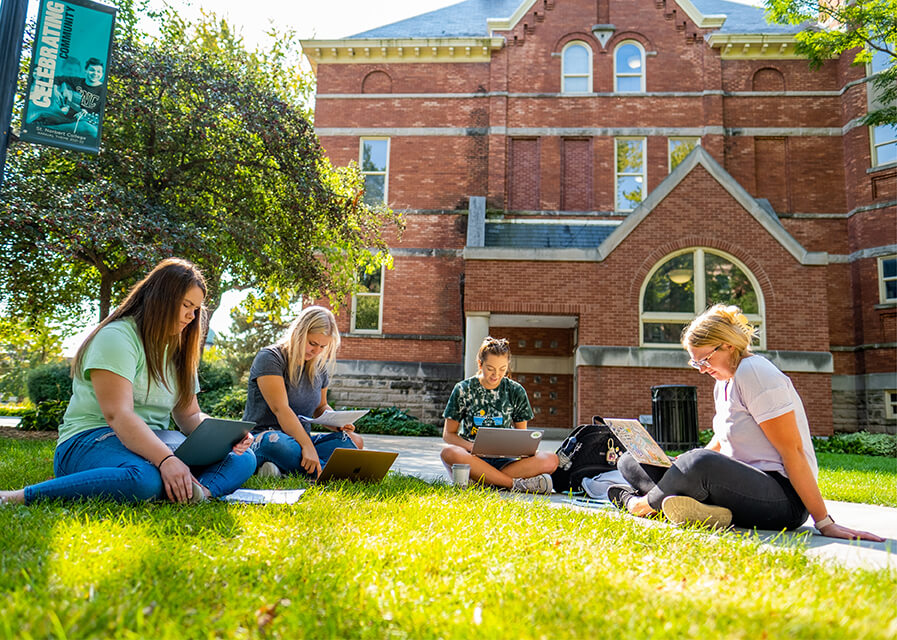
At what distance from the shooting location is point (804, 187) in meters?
19.0

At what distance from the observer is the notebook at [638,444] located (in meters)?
4.48

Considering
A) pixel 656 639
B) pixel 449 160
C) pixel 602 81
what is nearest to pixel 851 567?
pixel 656 639

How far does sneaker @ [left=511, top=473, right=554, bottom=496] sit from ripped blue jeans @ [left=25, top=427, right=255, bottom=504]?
10.4ft

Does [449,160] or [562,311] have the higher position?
[449,160]

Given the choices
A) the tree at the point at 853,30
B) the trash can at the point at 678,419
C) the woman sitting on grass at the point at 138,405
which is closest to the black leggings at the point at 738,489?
the woman sitting on grass at the point at 138,405

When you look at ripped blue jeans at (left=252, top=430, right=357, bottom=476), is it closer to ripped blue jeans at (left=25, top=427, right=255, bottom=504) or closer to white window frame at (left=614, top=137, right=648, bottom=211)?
Answer: ripped blue jeans at (left=25, top=427, right=255, bottom=504)

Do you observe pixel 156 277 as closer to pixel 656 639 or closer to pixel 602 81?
pixel 656 639

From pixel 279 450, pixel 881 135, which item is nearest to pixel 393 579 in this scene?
pixel 279 450

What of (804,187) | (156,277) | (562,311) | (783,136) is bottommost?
(156,277)

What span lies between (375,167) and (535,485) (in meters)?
16.0

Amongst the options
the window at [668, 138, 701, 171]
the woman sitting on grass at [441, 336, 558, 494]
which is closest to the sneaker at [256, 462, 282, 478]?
the woman sitting on grass at [441, 336, 558, 494]

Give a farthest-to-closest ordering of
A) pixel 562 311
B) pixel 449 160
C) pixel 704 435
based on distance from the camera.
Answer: pixel 449 160, pixel 562 311, pixel 704 435

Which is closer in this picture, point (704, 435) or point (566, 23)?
point (704, 435)

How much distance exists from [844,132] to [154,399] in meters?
21.1
